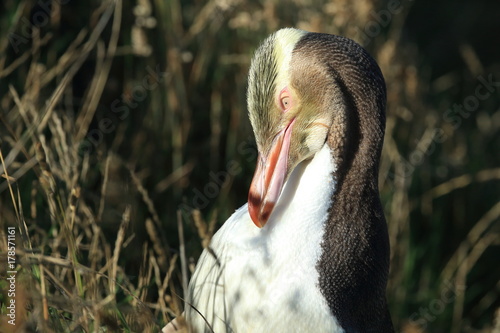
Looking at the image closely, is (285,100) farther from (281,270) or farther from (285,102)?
(281,270)

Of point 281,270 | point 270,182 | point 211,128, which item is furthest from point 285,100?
point 211,128

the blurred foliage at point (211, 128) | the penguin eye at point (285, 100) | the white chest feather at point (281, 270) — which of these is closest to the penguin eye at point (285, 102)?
the penguin eye at point (285, 100)

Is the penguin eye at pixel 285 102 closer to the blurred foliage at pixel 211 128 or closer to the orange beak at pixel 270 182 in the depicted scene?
the orange beak at pixel 270 182

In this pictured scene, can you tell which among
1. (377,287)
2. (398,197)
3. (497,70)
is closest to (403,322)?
(398,197)

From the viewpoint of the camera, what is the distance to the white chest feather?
196 cm

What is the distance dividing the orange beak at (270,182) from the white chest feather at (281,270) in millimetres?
47

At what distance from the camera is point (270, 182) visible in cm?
206

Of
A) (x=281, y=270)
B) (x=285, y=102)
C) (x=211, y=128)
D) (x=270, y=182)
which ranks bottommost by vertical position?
(x=211, y=128)

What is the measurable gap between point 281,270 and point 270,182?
0.76ft

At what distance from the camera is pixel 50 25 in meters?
3.64

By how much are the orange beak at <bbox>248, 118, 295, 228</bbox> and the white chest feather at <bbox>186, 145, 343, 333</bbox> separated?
0.05 m

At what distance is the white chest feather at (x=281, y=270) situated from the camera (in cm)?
196

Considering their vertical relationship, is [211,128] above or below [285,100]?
below

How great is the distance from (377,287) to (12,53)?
6.92ft
